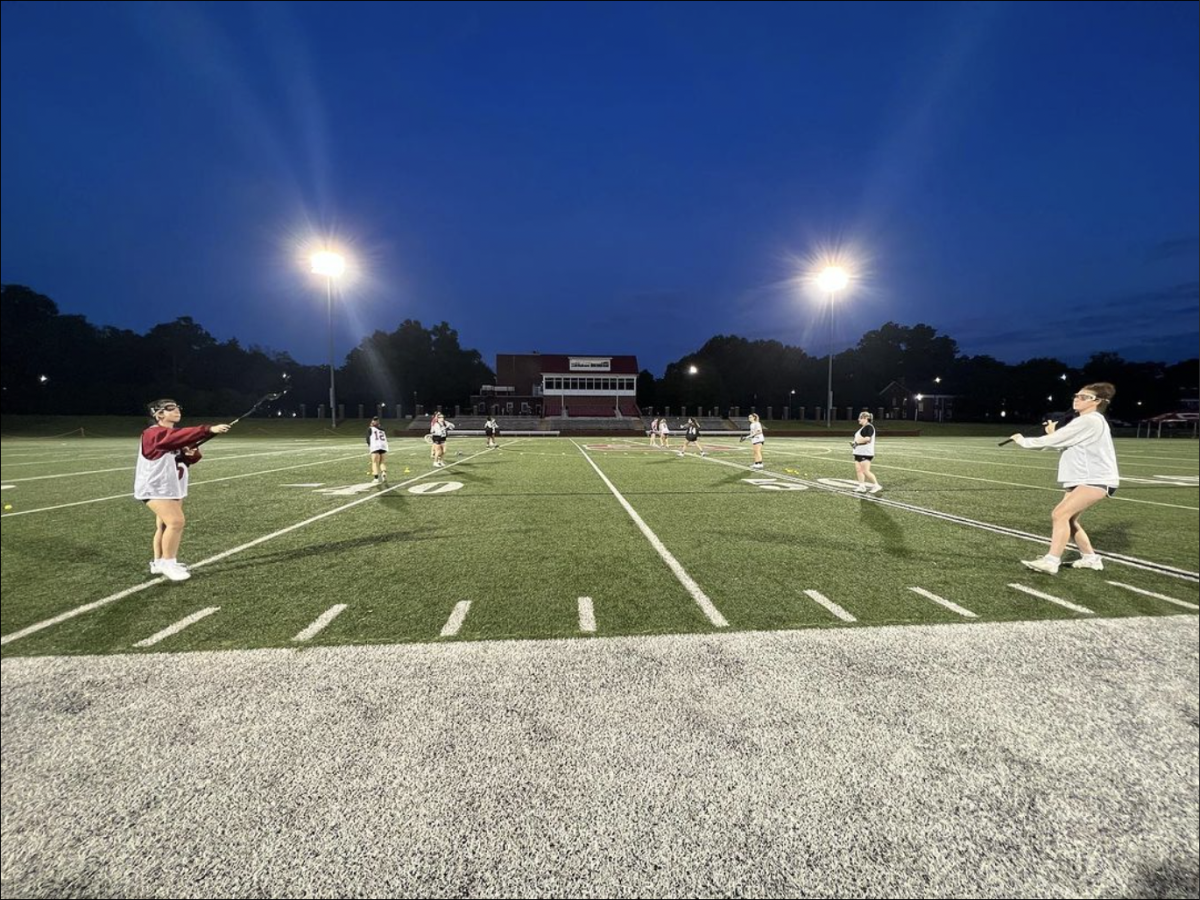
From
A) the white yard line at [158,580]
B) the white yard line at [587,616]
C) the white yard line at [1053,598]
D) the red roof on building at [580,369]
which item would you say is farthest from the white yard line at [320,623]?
the red roof on building at [580,369]

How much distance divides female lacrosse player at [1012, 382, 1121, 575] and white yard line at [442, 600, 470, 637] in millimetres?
5318

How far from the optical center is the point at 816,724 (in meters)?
4.29

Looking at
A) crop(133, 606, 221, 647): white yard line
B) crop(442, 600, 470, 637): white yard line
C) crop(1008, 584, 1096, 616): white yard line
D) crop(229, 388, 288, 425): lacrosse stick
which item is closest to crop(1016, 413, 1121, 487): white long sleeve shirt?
crop(229, 388, 288, 425): lacrosse stick

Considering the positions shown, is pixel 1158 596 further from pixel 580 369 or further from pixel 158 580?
pixel 580 369

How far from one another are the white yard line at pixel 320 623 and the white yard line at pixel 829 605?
6.13 metres

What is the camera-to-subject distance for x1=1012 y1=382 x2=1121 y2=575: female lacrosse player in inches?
82.9

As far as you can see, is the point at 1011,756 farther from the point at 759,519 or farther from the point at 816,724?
the point at 759,519

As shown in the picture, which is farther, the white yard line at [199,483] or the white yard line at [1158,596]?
the white yard line at [199,483]

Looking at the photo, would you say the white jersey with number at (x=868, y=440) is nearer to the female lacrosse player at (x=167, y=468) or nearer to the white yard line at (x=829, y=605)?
the white yard line at (x=829, y=605)

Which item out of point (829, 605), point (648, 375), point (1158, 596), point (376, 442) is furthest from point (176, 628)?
point (648, 375)

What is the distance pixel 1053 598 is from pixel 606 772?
21.7ft

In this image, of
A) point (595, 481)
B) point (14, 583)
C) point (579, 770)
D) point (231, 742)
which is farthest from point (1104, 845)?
point (595, 481)

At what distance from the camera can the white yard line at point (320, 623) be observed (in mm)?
5788

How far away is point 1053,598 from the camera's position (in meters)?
6.74
